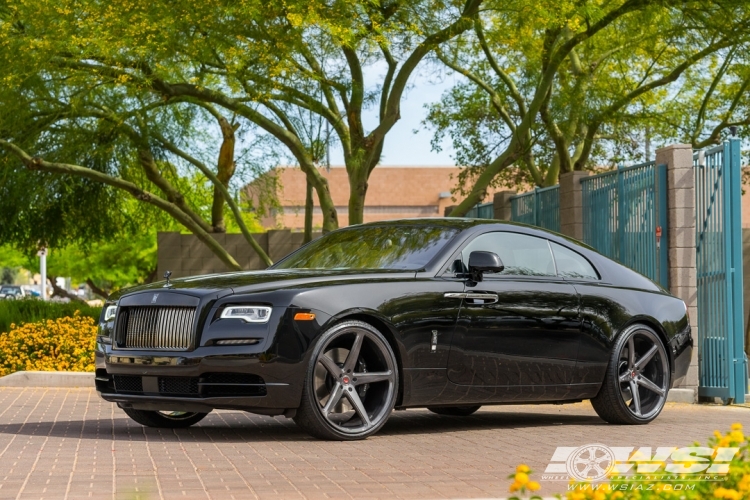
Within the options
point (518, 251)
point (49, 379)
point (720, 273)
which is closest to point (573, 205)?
point (720, 273)

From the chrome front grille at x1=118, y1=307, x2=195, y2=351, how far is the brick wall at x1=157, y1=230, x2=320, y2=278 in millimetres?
16832

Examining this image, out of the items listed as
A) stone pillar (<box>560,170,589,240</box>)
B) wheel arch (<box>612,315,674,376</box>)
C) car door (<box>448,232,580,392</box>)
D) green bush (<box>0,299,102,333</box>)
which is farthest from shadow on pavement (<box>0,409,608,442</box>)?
green bush (<box>0,299,102,333</box>)

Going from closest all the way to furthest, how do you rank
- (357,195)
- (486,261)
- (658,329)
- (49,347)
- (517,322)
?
(486,261) → (517,322) → (658,329) → (49,347) → (357,195)

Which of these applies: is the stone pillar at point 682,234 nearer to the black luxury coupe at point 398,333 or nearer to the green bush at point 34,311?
the black luxury coupe at point 398,333

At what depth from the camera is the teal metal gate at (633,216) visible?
13484 mm

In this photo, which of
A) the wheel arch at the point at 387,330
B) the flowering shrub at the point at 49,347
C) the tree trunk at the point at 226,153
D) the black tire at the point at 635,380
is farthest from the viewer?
the tree trunk at the point at 226,153

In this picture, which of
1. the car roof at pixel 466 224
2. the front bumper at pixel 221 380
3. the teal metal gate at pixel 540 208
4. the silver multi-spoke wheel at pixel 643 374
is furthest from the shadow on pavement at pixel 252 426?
the teal metal gate at pixel 540 208

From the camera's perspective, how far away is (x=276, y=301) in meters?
8.37

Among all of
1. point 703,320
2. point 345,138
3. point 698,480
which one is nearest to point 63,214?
point 345,138

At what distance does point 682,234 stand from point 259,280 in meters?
6.26

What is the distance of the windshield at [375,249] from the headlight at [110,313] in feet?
4.82

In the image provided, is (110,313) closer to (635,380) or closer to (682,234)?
(635,380)

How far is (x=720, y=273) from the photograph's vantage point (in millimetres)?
13484

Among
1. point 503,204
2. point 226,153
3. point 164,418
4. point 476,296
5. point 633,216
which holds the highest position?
point 226,153
